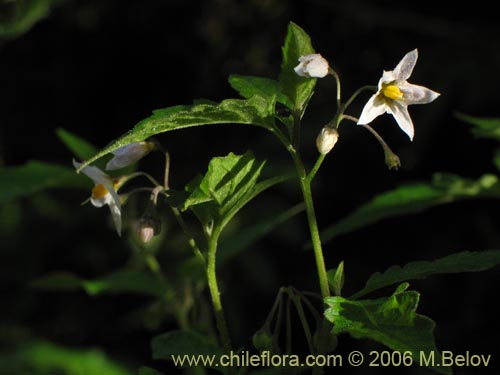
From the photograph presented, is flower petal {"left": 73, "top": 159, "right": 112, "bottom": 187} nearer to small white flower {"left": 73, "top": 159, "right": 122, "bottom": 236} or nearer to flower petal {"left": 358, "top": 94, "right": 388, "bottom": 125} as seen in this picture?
small white flower {"left": 73, "top": 159, "right": 122, "bottom": 236}

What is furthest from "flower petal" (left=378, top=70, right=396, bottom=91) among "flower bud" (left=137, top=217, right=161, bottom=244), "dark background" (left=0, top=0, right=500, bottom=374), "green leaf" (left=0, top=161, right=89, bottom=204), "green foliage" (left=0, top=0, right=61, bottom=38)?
"dark background" (left=0, top=0, right=500, bottom=374)

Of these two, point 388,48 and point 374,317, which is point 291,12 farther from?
point 374,317

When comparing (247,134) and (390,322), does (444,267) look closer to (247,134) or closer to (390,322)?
(390,322)

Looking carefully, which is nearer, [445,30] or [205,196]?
[205,196]

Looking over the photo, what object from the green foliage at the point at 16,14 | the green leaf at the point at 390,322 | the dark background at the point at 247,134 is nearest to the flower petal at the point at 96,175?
the green leaf at the point at 390,322

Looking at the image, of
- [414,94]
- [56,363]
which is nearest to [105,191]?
[56,363]

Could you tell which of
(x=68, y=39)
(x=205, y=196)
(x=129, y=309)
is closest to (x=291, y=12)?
(x=68, y=39)
